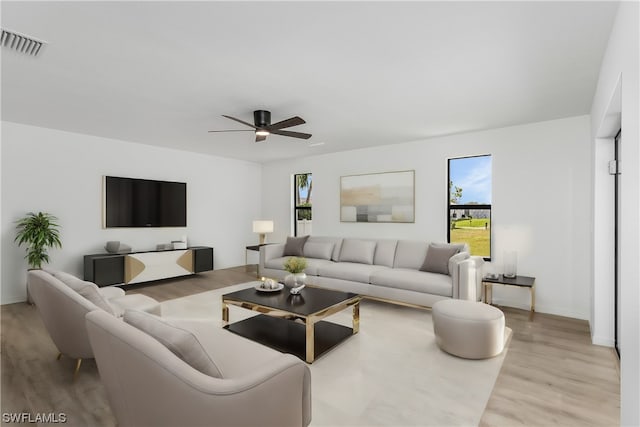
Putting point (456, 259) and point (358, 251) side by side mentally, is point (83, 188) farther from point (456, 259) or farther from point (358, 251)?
point (456, 259)

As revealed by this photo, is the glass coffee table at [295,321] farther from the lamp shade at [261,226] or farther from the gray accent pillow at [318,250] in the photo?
the lamp shade at [261,226]

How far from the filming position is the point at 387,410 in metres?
2.08

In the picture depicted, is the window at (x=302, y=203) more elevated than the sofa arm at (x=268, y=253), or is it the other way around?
the window at (x=302, y=203)

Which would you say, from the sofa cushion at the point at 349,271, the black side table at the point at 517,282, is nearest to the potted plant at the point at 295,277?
the sofa cushion at the point at 349,271

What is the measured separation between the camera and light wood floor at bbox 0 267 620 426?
2.01 meters

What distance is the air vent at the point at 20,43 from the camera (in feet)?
7.30

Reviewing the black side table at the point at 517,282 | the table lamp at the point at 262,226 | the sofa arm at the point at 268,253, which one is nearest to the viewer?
the black side table at the point at 517,282

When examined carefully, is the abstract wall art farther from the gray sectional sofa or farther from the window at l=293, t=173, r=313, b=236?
the window at l=293, t=173, r=313, b=236

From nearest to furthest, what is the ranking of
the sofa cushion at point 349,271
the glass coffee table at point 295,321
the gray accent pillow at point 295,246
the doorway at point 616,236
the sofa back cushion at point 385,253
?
the glass coffee table at point 295,321 < the doorway at point 616,236 < the sofa cushion at point 349,271 < the sofa back cushion at point 385,253 < the gray accent pillow at point 295,246

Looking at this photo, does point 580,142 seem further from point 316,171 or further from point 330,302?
point 316,171

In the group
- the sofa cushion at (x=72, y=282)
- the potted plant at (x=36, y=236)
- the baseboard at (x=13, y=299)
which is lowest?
the baseboard at (x=13, y=299)

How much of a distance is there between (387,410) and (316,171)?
513cm

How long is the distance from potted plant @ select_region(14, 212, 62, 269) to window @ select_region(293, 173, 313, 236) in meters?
4.16

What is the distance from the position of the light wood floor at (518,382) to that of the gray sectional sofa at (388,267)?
822 millimetres
